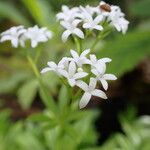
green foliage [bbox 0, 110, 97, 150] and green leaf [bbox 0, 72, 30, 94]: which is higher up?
green leaf [bbox 0, 72, 30, 94]

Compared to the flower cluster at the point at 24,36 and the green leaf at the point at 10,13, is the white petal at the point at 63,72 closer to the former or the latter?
the flower cluster at the point at 24,36

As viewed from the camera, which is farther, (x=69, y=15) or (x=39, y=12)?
(x=39, y=12)

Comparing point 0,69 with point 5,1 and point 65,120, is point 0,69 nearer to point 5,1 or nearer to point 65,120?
point 5,1

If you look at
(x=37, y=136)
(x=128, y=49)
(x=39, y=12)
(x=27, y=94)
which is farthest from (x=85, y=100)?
(x=39, y=12)

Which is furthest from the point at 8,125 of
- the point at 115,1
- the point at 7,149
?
the point at 115,1

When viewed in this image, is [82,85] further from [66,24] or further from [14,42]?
[14,42]

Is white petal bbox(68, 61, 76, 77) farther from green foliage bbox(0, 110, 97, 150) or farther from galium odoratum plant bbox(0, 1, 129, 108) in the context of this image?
green foliage bbox(0, 110, 97, 150)

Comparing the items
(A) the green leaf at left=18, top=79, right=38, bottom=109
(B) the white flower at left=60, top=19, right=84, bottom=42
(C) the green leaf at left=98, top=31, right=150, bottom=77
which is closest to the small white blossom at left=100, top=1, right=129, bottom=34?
(B) the white flower at left=60, top=19, right=84, bottom=42

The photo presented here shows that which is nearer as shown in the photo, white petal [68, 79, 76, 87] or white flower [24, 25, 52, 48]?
white petal [68, 79, 76, 87]
